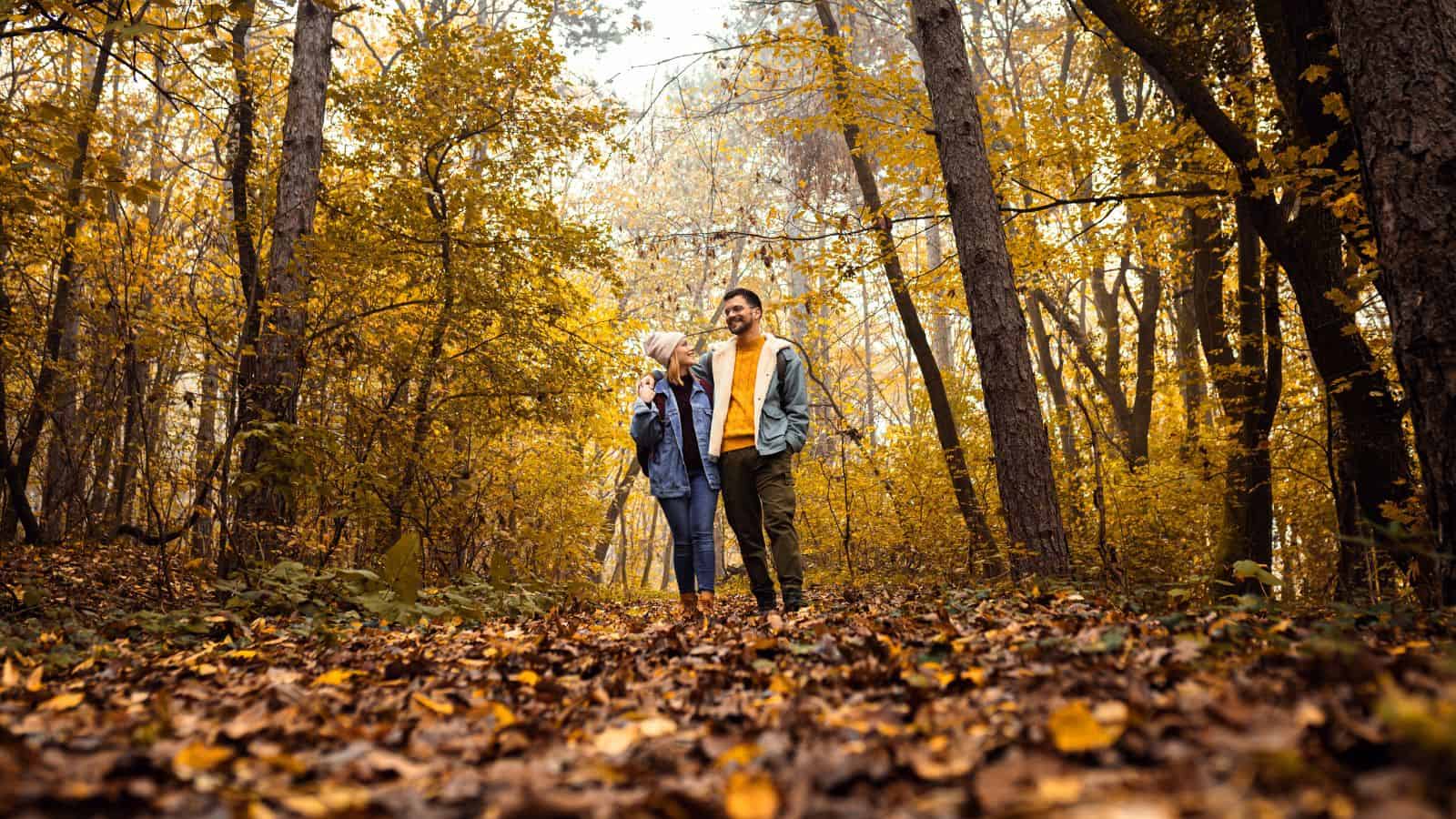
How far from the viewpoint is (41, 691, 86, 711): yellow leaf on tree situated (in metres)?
2.40

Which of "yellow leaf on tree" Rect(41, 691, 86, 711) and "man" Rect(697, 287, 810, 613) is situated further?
"man" Rect(697, 287, 810, 613)

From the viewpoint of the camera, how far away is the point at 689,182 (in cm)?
2625

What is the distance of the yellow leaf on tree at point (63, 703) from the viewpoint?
2396 millimetres

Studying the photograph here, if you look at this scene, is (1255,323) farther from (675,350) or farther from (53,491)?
(53,491)

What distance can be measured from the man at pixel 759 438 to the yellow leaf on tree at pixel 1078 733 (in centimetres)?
347

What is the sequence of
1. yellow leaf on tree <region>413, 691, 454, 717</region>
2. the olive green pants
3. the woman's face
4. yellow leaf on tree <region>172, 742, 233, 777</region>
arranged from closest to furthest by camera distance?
1. yellow leaf on tree <region>172, 742, 233, 777</region>
2. yellow leaf on tree <region>413, 691, 454, 717</region>
3. the olive green pants
4. the woman's face

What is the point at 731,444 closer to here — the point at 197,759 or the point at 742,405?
the point at 742,405

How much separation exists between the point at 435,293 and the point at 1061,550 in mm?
6343

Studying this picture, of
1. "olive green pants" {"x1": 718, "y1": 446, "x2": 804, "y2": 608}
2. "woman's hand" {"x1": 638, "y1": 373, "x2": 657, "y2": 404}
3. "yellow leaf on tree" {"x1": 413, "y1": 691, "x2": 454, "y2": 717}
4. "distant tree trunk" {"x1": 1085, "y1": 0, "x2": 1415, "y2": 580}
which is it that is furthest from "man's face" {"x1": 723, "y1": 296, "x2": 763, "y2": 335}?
"yellow leaf on tree" {"x1": 413, "y1": 691, "x2": 454, "y2": 717}

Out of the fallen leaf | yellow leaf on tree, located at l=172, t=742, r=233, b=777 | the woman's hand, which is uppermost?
the woman's hand

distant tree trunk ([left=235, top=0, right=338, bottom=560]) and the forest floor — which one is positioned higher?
distant tree trunk ([left=235, top=0, right=338, bottom=560])

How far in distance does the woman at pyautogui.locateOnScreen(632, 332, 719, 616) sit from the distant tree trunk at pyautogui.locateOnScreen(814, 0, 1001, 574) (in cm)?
316

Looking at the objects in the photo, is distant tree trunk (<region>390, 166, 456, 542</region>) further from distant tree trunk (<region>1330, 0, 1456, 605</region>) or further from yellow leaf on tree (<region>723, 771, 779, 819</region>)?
distant tree trunk (<region>1330, 0, 1456, 605</region>)

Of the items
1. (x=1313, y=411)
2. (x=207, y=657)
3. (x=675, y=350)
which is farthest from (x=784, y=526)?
(x=1313, y=411)
